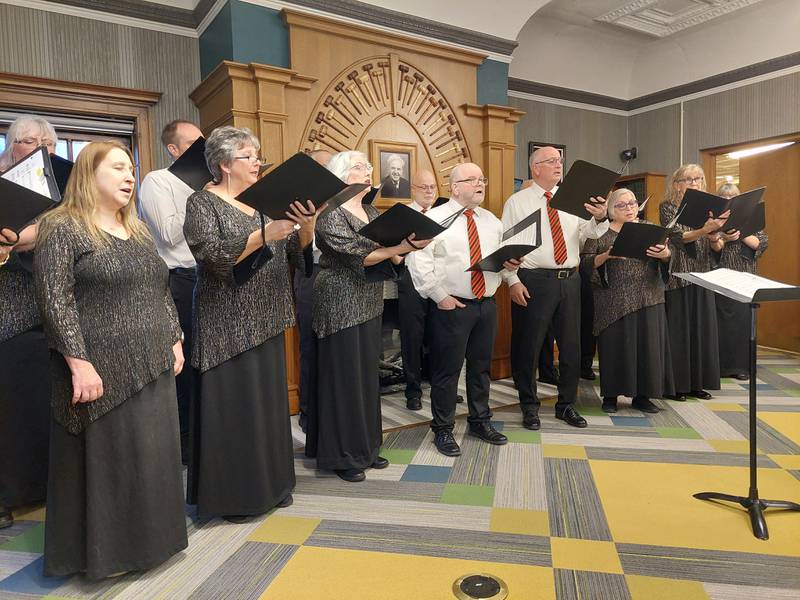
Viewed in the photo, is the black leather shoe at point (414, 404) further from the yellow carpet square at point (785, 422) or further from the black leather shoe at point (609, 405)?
the yellow carpet square at point (785, 422)

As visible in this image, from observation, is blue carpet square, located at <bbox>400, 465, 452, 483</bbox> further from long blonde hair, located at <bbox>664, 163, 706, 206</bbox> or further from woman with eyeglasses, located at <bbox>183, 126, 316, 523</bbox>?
long blonde hair, located at <bbox>664, 163, 706, 206</bbox>

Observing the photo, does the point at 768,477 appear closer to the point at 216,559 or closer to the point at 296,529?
→ the point at 296,529

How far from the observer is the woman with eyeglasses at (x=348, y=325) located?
8.46 feet

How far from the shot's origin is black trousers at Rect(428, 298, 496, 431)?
9.89ft

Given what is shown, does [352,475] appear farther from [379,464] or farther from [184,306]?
[184,306]

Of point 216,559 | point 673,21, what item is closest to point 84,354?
point 216,559

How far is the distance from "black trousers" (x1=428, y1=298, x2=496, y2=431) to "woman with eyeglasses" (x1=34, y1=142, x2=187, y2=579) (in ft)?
4.99

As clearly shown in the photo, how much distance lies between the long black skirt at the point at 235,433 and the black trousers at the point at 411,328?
5.74 ft

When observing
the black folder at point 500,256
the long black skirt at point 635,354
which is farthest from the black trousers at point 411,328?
the long black skirt at point 635,354

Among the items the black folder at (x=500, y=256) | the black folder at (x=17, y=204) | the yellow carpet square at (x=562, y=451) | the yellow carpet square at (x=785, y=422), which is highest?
the black folder at (x=17, y=204)

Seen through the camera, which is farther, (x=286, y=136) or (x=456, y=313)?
(x=286, y=136)

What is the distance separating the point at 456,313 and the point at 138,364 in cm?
161

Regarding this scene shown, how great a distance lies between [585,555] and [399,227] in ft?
4.59

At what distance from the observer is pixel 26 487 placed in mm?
2486
